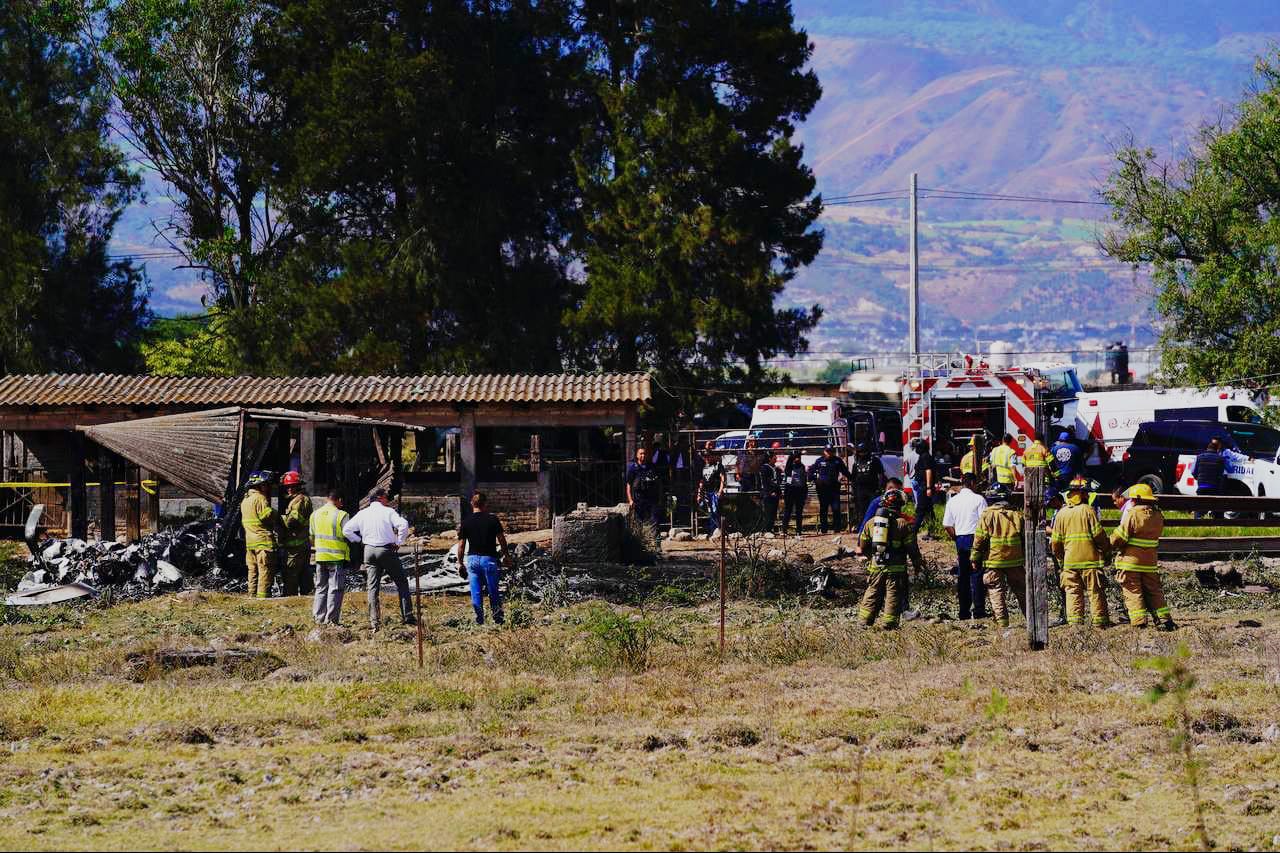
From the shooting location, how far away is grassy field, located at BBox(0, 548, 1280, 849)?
9.48 metres

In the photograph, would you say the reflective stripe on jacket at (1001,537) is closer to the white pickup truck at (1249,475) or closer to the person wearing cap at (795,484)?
the person wearing cap at (795,484)

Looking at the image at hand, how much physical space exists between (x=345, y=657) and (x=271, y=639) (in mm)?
1596

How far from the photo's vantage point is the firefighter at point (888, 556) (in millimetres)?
16719

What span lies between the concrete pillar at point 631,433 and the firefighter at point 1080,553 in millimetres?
14354

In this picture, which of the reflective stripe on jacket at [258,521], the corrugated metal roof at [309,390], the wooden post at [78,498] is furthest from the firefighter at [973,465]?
the wooden post at [78,498]

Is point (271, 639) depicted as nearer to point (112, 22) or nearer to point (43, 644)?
point (43, 644)

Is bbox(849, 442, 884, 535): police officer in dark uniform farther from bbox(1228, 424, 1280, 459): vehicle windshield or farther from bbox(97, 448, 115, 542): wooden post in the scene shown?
bbox(97, 448, 115, 542): wooden post

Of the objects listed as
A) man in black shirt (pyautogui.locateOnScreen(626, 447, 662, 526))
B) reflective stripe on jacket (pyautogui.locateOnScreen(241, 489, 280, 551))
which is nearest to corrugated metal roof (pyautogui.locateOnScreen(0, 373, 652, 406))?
man in black shirt (pyautogui.locateOnScreen(626, 447, 662, 526))

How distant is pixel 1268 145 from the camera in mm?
30969

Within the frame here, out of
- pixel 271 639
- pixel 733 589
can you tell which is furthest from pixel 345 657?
pixel 733 589

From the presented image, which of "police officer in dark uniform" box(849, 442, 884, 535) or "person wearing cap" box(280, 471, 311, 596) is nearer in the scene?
"person wearing cap" box(280, 471, 311, 596)

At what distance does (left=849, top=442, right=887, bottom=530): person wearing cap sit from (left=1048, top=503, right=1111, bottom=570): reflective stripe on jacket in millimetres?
9776


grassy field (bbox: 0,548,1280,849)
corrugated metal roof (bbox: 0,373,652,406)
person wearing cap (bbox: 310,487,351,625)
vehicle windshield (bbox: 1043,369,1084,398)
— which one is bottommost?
grassy field (bbox: 0,548,1280,849)

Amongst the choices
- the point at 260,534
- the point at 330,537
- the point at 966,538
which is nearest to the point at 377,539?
the point at 330,537
